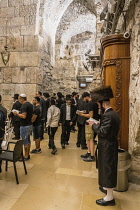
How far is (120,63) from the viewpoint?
3576 mm

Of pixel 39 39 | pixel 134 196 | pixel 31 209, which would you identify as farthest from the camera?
pixel 39 39

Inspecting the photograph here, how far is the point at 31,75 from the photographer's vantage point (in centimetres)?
841

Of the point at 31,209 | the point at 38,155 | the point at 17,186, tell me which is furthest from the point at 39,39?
the point at 31,209

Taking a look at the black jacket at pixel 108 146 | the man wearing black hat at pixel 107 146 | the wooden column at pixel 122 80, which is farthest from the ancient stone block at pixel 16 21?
the black jacket at pixel 108 146

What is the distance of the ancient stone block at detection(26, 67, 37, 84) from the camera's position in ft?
A: 27.5

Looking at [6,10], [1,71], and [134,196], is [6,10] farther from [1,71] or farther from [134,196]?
[134,196]

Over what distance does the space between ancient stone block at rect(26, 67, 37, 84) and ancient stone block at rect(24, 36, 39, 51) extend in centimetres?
98

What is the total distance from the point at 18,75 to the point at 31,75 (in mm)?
682

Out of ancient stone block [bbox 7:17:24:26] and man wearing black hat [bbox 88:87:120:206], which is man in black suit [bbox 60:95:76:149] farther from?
ancient stone block [bbox 7:17:24:26]

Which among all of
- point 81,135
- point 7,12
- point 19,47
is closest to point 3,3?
point 7,12

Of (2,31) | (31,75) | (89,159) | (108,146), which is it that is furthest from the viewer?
(2,31)

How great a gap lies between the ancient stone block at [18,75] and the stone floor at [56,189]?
5072mm

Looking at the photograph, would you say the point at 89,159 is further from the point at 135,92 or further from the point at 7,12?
the point at 7,12

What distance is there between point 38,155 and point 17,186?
5.31 ft
